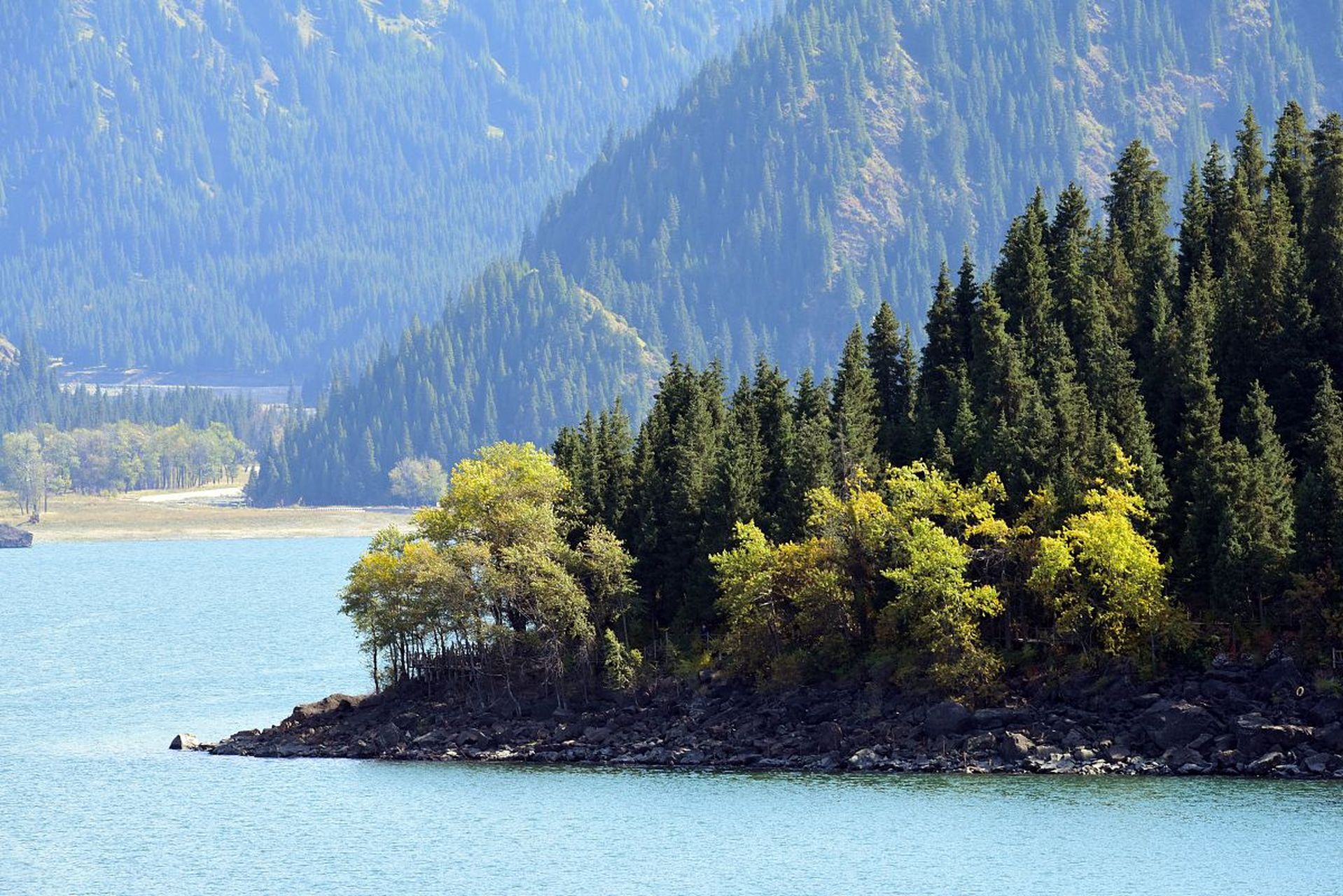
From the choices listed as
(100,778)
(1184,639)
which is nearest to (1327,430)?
(1184,639)

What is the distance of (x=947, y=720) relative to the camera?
114 meters

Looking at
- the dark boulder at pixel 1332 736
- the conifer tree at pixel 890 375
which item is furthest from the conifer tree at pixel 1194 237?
the dark boulder at pixel 1332 736

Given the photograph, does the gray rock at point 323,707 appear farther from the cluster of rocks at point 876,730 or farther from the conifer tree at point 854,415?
the conifer tree at point 854,415

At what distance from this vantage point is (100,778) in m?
122

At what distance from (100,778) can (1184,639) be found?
5837 centimetres

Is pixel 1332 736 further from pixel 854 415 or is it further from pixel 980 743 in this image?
pixel 854 415

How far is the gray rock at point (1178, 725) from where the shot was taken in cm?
10894

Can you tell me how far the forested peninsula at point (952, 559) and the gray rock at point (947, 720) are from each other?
213 millimetres

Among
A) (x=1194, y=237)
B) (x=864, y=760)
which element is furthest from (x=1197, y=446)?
(x=1194, y=237)

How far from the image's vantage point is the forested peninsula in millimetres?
113875

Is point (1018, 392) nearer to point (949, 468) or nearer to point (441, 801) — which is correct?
point (949, 468)

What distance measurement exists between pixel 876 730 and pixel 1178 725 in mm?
15841

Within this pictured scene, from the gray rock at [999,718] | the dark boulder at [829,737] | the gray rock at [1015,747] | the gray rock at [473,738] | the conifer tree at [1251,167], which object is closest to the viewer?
the gray rock at [1015,747]

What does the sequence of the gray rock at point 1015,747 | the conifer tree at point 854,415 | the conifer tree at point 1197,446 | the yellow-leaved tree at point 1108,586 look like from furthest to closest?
the conifer tree at point 854,415 < the conifer tree at point 1197,446 < the yellow-leaved tree at point 1108,586 < the gray rock at point 1015,747
